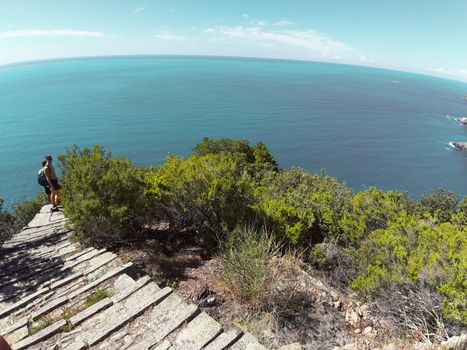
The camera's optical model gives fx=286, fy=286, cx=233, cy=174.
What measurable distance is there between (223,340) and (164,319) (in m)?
0.98

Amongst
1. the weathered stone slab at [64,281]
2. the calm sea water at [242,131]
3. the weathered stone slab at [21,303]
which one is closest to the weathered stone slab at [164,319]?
the weathered stone slab at [64,281]

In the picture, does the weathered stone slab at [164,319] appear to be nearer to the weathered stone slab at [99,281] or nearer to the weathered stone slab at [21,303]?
the weathered stone slab at [99,281]

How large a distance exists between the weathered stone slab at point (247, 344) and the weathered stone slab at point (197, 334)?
12.9 inches

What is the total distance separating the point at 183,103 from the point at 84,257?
97672mm

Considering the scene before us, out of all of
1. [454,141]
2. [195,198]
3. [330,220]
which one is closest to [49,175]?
[195,198]

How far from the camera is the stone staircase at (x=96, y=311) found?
3934mm

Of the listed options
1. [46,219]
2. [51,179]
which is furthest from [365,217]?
[51,179]

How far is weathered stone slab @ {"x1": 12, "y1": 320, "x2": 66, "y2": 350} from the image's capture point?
393 cm

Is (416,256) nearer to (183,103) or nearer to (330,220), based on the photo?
(330,220)

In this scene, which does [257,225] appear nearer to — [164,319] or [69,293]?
[164,319]

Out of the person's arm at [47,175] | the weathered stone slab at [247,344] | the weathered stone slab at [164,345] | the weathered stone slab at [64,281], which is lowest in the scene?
the weathered stone slab at [64,281]

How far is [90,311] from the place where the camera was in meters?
4.48

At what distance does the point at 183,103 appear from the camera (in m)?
99.4

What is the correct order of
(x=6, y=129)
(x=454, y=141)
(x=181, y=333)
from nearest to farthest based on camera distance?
1. (x=181, y=333)
2. (x=6, y=129)
3. (x=454, y=141)
